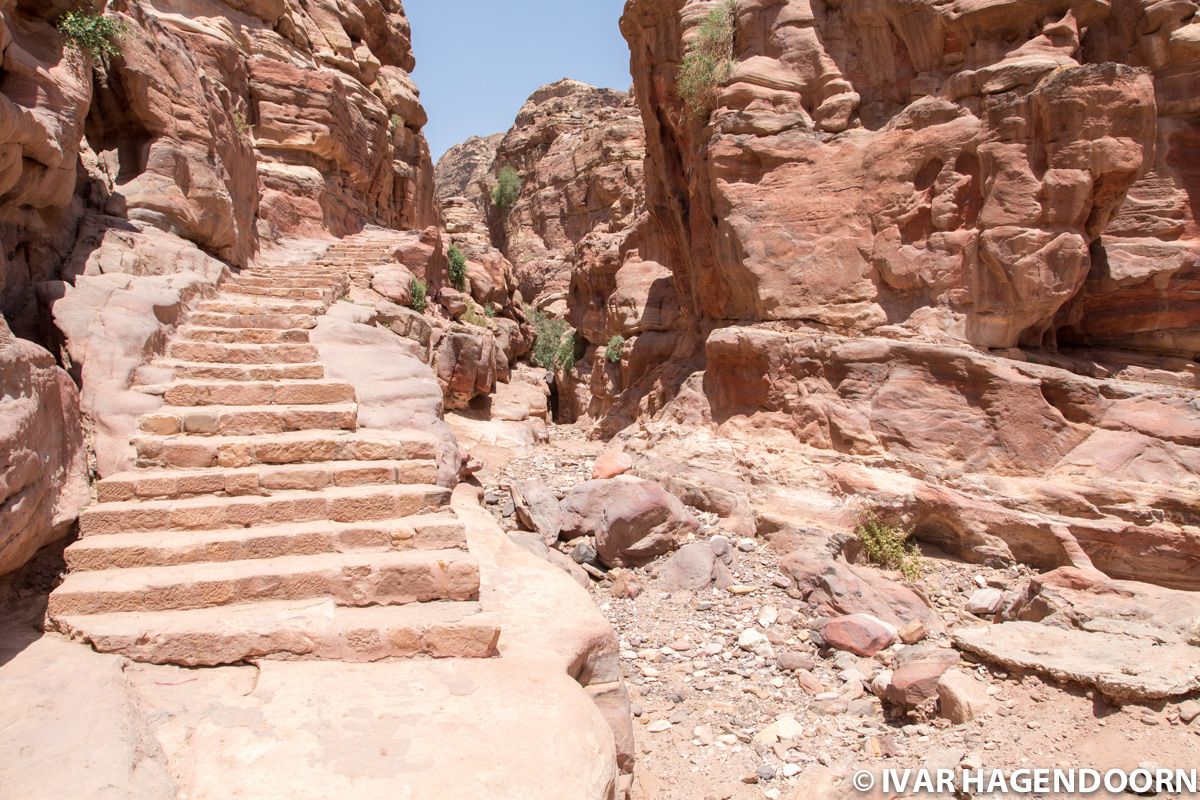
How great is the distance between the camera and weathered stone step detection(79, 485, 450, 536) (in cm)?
370

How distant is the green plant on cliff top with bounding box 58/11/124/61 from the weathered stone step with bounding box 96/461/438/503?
4.30 m

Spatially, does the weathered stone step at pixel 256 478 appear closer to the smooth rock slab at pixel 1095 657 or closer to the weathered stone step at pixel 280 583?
the weathered stone step at pixel 280 583

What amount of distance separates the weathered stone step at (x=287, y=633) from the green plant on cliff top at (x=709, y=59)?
975 cm

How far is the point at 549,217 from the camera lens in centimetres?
2945

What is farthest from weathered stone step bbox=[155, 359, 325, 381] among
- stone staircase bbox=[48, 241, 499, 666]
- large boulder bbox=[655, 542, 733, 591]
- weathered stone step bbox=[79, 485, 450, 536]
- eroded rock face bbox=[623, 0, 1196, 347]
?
eroded rock face bbox=[623, 0, 1196, 347]

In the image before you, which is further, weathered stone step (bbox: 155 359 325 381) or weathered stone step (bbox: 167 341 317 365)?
weathered stone step (bbox: 167 341 317 365)

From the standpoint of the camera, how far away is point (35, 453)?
3262 millimetres

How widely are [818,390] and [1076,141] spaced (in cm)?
421

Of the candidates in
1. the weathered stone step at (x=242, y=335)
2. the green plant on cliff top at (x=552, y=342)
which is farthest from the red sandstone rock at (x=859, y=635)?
the green plant on cliff top at (x=552, y=342)

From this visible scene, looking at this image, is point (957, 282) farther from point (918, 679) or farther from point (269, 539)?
point (269, 539)

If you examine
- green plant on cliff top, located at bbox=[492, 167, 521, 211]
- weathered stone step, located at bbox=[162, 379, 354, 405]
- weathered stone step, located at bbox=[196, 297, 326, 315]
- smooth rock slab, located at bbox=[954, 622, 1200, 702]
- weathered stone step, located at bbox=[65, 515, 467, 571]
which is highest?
green plant on cliff top, located at bbox=[492, 167, 521, 211]

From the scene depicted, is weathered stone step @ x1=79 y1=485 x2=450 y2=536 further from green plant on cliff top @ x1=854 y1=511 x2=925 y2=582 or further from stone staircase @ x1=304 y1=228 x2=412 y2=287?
green plant on cliff top @ x1=854 y1=511 x2=925 y2=582

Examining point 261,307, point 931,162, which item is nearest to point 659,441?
point 931,162

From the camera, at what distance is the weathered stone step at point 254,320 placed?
233 inches
